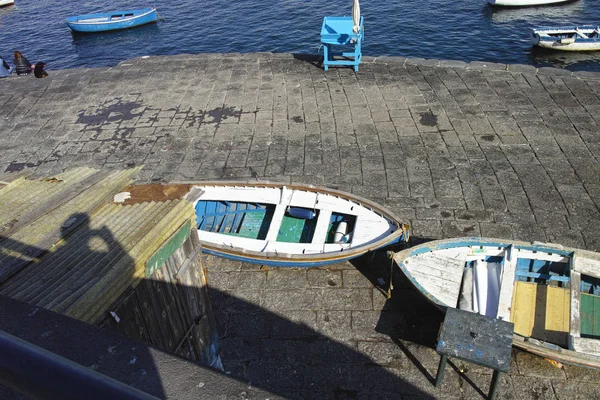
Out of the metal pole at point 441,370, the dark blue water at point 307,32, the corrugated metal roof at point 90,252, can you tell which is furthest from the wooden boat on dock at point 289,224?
the dark blue water at point 307,32

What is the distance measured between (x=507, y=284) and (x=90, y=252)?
5651 mm

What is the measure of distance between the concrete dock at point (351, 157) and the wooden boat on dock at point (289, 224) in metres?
0.51

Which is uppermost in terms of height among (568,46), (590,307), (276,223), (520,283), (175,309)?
(175,309)

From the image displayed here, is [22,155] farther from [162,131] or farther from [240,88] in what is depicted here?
[240,88]

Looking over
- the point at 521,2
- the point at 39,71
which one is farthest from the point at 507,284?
the point at 521,2

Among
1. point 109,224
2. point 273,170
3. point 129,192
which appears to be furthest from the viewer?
point 273,170

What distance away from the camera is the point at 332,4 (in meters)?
30.1

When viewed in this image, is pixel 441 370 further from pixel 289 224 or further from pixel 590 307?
pixel 289 224

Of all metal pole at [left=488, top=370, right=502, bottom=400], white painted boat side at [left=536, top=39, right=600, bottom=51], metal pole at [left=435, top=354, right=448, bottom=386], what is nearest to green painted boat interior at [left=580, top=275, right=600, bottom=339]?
metal pole at [left=488, top=370, right=502, bottom=400]

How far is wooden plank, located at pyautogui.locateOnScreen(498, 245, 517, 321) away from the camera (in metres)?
6.60

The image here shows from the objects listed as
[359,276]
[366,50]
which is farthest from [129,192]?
[366,50]

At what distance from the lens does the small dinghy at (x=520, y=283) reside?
21.5 feet

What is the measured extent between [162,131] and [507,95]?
9189 millimetres

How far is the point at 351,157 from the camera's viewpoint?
10.8 m
